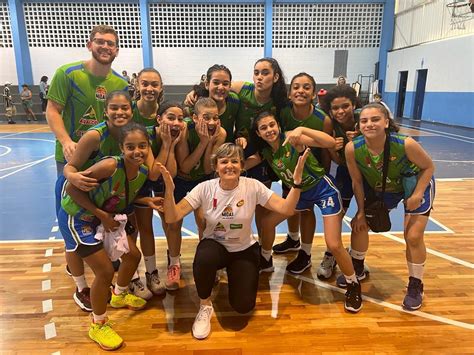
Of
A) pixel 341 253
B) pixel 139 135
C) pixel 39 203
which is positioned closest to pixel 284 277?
pixel 341 253

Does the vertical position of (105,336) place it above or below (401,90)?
below

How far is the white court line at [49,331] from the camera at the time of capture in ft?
8.22

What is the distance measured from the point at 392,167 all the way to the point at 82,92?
2.41 metres

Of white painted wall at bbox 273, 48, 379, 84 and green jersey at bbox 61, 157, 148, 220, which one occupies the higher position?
white painted wall at bbox 273, 48, 379, 84

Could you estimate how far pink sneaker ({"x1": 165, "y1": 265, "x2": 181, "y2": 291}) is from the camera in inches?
122

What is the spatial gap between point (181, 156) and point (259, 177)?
33.7 inches

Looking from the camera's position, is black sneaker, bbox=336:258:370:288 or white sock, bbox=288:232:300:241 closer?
black sneaker, bbox=336:258:370:288

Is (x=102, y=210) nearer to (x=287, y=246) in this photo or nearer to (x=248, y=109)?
(x=248, y=109)

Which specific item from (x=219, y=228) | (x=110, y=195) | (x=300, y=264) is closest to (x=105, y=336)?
(x=110, y=195)

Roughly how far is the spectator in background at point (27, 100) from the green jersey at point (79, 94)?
49.0ft

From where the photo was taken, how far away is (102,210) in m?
2.43

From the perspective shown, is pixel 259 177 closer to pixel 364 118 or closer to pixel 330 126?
pixel 330 126

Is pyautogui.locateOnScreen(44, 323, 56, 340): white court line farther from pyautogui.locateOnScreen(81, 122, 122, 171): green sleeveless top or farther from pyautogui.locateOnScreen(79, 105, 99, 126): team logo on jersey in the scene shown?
pyautogui.locateOnScreen(79, 105, 99, 126): team logo on jersey

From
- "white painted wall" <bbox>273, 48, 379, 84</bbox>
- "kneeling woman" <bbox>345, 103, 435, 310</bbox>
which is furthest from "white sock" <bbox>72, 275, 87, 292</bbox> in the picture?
"white painted wall" <bbox>273, 48, 379, 84</bbox>
